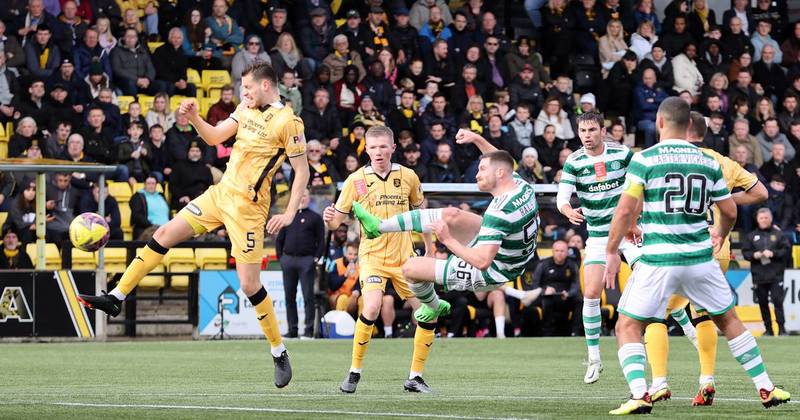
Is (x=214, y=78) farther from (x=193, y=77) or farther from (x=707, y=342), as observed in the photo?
(x=707, y=342)

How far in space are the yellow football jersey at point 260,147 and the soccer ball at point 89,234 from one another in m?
2.28

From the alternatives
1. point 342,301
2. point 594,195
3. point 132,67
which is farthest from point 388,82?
point 594,195

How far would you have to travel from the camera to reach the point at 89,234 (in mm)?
13211

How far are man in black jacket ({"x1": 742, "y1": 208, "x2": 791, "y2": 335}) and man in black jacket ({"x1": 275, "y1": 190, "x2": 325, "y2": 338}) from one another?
7.50 meters

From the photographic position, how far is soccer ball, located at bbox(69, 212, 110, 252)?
43.3ft

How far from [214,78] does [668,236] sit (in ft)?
60.4

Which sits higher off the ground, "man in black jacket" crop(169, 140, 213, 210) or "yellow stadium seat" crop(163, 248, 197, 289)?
"man in black jacket" crop(169, 140, 213, 210)

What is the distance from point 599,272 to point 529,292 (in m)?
9.71

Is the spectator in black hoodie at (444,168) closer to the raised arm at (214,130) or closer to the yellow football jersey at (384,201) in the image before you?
the yellow football jersey at (384,201)

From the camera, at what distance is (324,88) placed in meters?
25.9

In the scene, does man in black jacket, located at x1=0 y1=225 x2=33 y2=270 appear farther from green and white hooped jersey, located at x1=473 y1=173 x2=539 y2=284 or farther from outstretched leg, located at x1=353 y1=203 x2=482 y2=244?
green and white hooped jersey, located at x1=473 y1=173 x2=539 y2=284

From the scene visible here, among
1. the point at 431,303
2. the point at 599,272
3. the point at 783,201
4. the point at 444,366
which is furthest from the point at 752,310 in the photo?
the point at 431,303

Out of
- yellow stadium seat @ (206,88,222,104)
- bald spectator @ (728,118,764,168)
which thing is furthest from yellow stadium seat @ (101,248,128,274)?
bald spectator @ (728,118,764,168)

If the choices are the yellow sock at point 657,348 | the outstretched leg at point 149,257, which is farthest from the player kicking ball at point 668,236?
the outstretched leg at point 149,257
